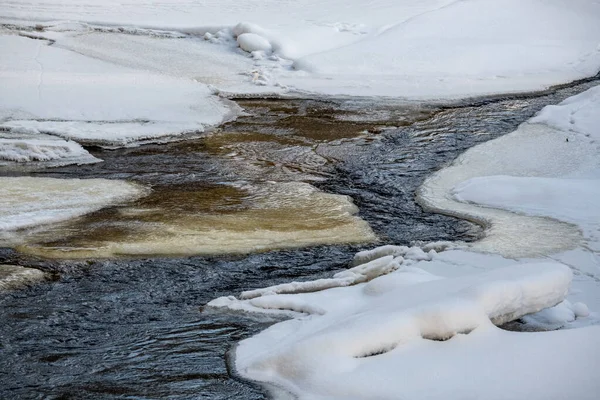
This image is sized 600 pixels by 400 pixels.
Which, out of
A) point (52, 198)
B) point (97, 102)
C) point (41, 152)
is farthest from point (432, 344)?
point (97, 102)

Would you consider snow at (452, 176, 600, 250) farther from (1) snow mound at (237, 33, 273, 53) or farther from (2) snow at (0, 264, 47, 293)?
(1) snow mound at (237, 33, 273, 53)

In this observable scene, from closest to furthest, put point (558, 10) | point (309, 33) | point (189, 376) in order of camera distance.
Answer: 1. point (189, 376)
2. point (309, 33)
3. point (558, 10)

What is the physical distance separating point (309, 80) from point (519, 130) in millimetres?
3524

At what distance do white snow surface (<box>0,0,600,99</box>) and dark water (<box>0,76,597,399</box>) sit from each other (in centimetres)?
236

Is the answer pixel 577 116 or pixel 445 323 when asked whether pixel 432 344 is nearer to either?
pixel 445 323

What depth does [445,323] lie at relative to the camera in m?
3.59

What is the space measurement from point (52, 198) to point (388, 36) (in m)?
8.10

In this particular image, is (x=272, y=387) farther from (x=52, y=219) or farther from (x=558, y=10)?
(x=558, y=10)

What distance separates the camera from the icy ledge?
3.29 m

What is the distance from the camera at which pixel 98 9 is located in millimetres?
15562

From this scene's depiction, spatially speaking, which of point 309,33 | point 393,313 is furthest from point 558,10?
point 393,313

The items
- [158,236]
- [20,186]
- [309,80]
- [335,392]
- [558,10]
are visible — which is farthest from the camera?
[558,10]

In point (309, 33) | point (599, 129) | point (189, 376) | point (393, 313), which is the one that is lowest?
point (189, 376)

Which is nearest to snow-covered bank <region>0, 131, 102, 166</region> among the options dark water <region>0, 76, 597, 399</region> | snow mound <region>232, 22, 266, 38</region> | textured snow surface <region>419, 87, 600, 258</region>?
dark water <region>0, 76, 597, 399</region>
